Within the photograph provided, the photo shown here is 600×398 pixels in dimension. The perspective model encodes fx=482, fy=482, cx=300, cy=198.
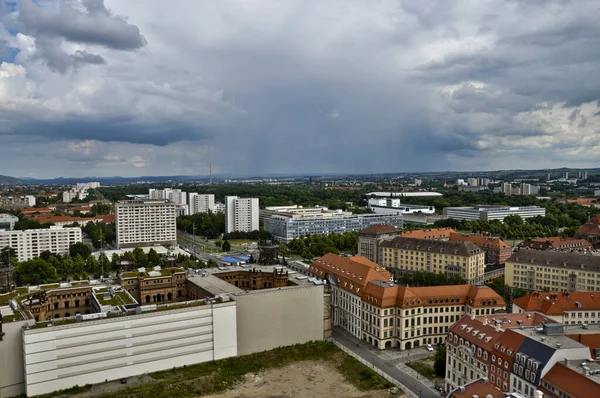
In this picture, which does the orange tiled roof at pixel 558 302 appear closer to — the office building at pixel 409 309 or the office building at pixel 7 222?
the office building at pixel 409 309

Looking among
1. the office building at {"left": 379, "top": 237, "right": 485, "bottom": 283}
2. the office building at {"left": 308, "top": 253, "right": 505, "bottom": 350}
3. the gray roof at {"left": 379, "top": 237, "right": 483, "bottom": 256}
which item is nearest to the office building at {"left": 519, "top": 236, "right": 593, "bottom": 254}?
the gray roof at {"left": 379, "top": 237, "right": 483, "bottom": 256}

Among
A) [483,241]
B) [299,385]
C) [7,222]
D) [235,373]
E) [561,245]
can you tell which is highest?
[7,222]

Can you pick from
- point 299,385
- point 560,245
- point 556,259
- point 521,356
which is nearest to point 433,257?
point 556,259

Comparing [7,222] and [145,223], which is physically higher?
[145,223]

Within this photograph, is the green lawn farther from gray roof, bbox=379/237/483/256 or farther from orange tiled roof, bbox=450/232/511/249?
orange tiled roof, bbox=450/232/511/249

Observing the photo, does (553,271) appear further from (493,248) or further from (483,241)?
(483,241)

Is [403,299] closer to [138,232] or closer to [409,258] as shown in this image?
[409,258]
